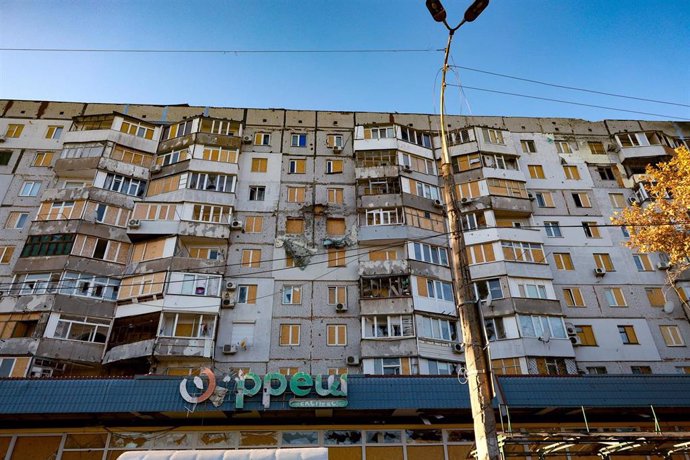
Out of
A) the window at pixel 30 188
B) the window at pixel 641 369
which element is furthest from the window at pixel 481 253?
the window at pixel 30 188

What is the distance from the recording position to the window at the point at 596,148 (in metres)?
37.3

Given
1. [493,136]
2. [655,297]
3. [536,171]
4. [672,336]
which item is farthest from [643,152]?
[672,336]

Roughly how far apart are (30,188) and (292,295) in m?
19.9

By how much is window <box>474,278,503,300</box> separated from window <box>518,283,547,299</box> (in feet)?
4.19

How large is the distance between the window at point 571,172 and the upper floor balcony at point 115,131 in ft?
102

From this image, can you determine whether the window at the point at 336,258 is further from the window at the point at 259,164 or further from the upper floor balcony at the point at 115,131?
the upper floor balcony at the point at 115,131

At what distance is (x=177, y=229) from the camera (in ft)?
96.3

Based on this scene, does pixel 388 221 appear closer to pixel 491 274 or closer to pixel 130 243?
pixel 491 274

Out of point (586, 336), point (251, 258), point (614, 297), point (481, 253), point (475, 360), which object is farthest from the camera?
point (481, 253)

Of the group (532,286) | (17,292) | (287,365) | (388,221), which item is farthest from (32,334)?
(532,286)

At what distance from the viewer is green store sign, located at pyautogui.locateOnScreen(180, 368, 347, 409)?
715 inches

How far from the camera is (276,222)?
104 feet

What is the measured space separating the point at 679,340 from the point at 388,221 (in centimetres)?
1943

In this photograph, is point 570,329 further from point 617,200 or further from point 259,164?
point 259,164
